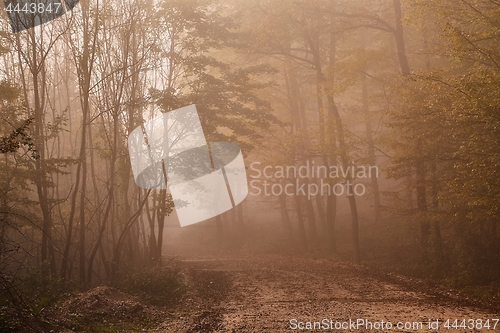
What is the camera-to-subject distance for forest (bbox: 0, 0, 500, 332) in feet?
34.0

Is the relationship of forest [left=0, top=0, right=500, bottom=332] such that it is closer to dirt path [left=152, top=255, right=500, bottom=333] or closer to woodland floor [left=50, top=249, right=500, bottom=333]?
woodland floor [left=50, top=249, right=500, bottom=333]

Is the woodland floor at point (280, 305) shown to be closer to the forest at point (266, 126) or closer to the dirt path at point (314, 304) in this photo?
the dirt path at point (314, 304)

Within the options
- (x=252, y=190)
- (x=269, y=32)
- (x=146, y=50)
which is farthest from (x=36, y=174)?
(x=252, y=190)

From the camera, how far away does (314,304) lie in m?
10.3

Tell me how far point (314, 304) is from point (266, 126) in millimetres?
10132

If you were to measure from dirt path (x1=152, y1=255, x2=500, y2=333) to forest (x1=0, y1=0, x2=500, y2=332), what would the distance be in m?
0.60

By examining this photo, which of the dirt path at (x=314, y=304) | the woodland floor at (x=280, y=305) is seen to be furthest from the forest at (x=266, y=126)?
the dirt path at (x=314, y=304)

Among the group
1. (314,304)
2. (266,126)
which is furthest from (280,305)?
(266,126)

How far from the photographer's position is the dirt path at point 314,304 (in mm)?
8461

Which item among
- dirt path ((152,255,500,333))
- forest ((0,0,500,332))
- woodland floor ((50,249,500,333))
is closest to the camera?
dirt path ((152,255,500,333))

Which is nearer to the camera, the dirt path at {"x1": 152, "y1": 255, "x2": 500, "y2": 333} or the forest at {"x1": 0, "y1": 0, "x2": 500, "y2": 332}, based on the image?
the dirt path at {"x1": 152, "y1": 255, "x2": 500, "y2": 333}

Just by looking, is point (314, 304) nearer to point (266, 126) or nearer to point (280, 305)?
point (280, 305)

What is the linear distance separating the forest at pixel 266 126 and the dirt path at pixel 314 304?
1.96 ft

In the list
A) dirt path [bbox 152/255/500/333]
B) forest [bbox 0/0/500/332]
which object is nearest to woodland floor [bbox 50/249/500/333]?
dirt path [bbox 152/255/500/333]
